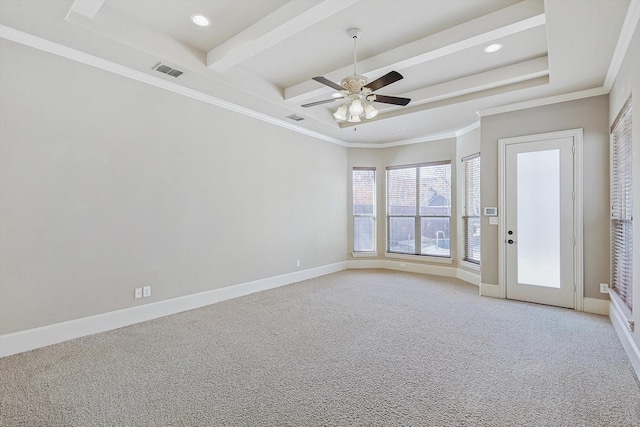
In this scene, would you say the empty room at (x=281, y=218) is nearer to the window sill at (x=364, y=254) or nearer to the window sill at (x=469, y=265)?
the window sill at (x=469, y=265)

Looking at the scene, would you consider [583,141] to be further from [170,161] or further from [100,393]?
[100,393]

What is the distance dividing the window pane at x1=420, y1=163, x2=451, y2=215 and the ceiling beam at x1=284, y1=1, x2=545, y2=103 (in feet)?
10.9

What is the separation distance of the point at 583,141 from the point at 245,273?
5195mm

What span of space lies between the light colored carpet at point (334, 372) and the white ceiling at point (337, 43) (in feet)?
9.70

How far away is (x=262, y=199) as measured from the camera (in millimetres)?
5391

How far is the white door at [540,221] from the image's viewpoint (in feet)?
14.3

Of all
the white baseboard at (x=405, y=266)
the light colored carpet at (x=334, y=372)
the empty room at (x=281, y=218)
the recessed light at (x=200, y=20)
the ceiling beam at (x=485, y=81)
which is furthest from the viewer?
the white baseboard at (x=405, y=266)

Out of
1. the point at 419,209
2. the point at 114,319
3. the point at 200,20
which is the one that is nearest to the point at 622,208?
the point at 419,209

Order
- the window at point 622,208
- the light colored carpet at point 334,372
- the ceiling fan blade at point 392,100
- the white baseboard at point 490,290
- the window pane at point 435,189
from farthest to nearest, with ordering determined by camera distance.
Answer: the window pane at point 435,189
the white baseboard at point 490,290
the ceiling fan blade at point 392,100
the window at point 622,208
the light colored carpet at point 334,372

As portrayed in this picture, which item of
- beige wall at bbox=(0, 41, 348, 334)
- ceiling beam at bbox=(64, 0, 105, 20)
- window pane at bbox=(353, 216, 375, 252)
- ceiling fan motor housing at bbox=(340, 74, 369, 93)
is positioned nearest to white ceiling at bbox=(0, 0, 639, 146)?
ceiling beam at bbox=(64, 0, 105, 20)

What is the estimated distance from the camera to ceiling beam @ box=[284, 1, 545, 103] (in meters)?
2.83

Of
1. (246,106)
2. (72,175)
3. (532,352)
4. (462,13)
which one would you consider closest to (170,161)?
(72,175)

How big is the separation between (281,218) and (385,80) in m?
3.17

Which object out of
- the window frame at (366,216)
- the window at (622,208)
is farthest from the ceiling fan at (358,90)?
the window frame at (366,216)
